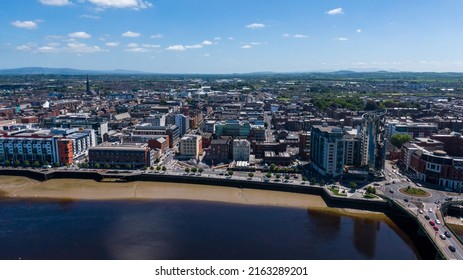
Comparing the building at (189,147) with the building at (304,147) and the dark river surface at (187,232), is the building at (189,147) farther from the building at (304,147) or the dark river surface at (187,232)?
the dark river surface at (187,232)

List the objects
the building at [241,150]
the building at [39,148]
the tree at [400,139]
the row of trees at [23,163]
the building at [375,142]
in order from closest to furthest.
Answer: the building at [375,142], the row of trees at [23,163], the building at [39,148], the building at [241,150], the tree at [400,139]

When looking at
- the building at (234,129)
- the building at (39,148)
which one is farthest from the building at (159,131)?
the building at (39,148)

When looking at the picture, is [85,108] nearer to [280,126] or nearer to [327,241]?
[280,126]

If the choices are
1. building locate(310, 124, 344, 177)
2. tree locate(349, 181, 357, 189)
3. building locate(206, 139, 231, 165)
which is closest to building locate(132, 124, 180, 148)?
building locate(206, 139, 231, 165)

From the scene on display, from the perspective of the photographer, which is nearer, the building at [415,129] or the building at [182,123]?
the building at [415,129]

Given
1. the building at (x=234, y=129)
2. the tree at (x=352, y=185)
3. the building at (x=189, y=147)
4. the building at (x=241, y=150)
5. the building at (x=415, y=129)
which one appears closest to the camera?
the tree at (x=352, y=185)
